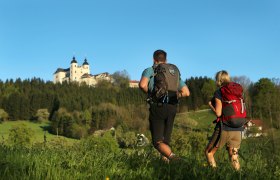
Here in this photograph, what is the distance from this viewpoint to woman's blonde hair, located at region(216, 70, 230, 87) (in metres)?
6.28

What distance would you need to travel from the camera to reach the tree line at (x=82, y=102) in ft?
344

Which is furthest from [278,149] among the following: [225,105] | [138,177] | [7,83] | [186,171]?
[7,83]

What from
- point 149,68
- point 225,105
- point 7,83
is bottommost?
point 225,105

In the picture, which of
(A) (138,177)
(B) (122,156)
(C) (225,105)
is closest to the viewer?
(A) (138,177)

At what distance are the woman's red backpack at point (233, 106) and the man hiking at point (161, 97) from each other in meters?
0.75

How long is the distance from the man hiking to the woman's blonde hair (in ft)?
2.16

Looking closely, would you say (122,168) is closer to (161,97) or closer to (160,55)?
(161,97)

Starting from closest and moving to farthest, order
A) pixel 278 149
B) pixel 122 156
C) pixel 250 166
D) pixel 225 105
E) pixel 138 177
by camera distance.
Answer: pixel 138 177, pixel 250 166, pixel 122 156, pixel 278 149, pixel 225 105

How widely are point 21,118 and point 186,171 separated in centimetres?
13658

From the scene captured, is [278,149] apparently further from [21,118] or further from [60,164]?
[21,118]

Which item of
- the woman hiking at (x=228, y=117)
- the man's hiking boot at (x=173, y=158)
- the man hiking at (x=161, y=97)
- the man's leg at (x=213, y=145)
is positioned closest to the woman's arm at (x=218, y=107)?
the woman hiking at (x=228, y=117)

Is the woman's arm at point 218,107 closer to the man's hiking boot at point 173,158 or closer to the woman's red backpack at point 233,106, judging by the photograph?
the woman's red backpack at point 233,106

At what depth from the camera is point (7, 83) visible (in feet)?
548

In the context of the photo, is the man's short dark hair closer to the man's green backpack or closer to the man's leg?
the man's green backpack
